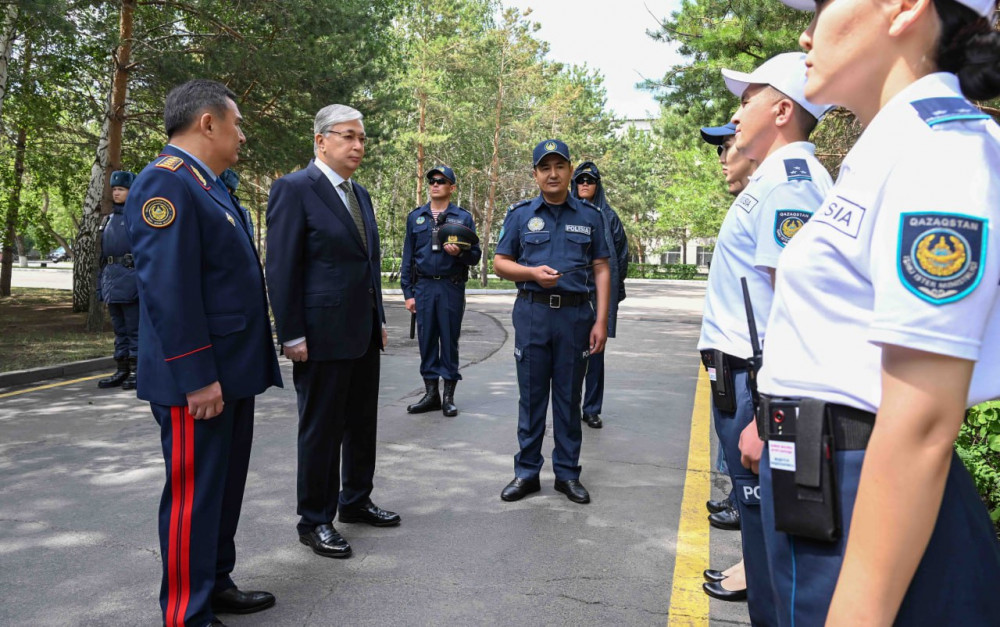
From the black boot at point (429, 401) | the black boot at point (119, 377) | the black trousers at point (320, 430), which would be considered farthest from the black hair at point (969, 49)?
the black boot at point (119, 377)

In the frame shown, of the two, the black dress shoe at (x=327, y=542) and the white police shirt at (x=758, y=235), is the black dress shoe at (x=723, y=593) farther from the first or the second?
the black dress shoe at (x=327, y=542)

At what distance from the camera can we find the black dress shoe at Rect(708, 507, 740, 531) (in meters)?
4.05

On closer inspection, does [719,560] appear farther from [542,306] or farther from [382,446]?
[382,446]

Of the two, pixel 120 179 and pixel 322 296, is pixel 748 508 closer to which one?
pixel 322 296

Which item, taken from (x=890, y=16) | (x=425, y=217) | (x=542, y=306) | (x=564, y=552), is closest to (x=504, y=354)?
(x=425, y=217)

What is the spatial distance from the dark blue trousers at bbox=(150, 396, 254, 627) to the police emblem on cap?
2.17 metres

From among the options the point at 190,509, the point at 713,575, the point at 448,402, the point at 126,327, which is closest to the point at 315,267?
the point at 190,509

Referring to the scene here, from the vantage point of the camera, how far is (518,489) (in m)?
4.46

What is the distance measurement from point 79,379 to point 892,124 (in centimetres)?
947

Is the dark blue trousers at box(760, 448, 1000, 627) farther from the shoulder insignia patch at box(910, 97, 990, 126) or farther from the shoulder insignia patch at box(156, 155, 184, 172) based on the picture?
the shoulder insignia patch at box(156, 155, 184, 172)

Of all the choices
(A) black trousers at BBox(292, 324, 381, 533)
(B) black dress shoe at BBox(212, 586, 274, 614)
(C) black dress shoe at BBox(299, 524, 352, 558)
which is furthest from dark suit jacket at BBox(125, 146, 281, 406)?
(C) black dress shoe at BBox(299, 524, 352, 558)

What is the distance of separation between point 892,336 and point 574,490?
3599mm

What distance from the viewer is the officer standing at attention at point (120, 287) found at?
7.90 meters

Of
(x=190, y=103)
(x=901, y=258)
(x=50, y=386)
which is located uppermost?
(x=190, y=103)
